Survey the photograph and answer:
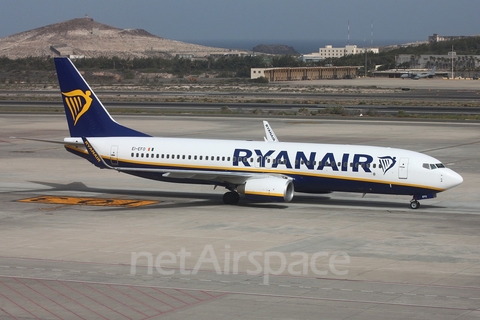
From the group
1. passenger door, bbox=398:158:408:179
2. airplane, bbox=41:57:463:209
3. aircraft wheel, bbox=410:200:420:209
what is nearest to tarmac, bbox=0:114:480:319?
aircraft wheel, bbox=410:200:420:209

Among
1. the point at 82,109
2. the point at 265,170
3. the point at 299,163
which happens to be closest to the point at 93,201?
the point at 82,109

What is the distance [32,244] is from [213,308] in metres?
12.7

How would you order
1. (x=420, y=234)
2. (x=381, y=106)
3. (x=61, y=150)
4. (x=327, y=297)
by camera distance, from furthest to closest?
(x=381, y=106) < (x=61, y=150) < (x=420, y=234) < (x=327, y=297)

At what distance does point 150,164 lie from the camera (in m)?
45.6

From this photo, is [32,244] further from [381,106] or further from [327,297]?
[381,106]

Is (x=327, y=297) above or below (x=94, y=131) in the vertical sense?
below

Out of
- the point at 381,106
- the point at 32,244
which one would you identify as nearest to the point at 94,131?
the point at 32,244

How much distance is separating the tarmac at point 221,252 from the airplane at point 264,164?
135cm

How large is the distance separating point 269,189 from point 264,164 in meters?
2.26

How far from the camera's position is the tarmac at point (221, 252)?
24.5 metres

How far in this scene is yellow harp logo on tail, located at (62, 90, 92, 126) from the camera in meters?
48.3

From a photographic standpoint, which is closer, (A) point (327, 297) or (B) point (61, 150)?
(A) point (327, 297)

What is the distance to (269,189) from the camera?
4175 centimetres

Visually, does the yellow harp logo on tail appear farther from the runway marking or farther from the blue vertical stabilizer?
the runway marking
